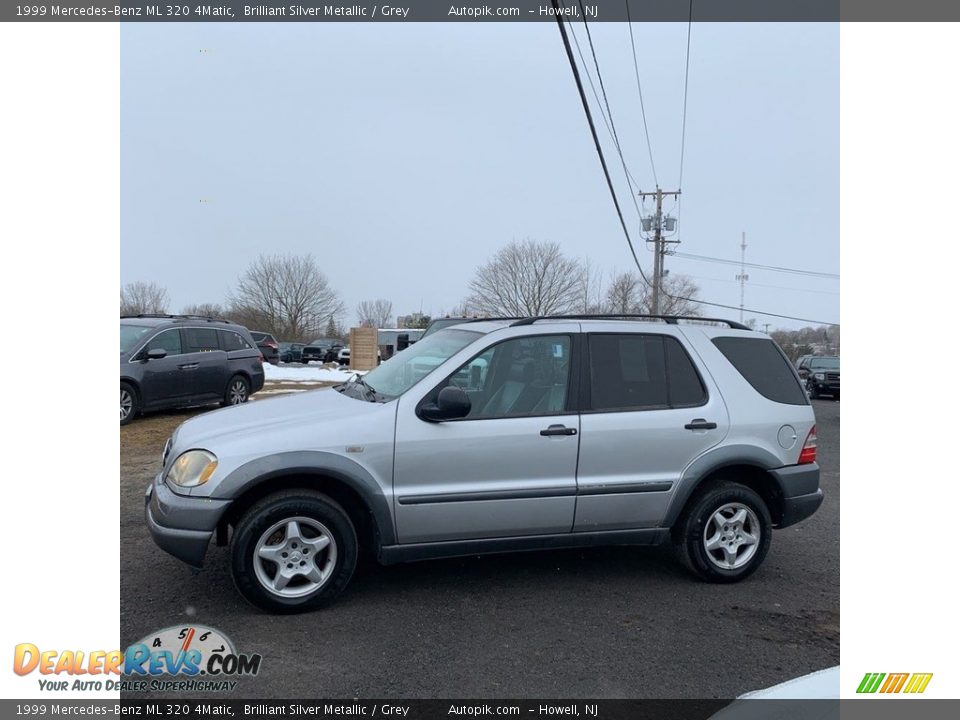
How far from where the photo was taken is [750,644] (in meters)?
3.89

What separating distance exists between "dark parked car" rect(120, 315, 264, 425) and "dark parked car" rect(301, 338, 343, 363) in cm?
2620

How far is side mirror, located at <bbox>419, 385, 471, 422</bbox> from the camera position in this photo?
4145 millimetres

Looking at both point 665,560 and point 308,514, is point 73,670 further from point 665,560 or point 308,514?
point 665,560

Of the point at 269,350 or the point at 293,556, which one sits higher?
the point at 269,350

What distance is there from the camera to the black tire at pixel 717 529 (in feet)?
15.6

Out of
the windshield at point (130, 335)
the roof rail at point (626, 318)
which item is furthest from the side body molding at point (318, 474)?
the windshield at point (130, 335)

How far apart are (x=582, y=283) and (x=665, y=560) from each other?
130 ft

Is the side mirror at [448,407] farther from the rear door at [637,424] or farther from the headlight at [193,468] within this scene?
the headlight at [193,468]

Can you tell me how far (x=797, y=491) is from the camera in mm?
4953

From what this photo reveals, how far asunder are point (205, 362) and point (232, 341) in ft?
3.05

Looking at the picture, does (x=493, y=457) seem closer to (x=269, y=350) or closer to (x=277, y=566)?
(x=277, y=566)

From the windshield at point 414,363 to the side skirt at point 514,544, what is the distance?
37.8 inches

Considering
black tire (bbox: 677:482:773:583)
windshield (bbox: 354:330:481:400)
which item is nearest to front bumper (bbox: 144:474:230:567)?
windshield (bbox: 354:330:481:400)
